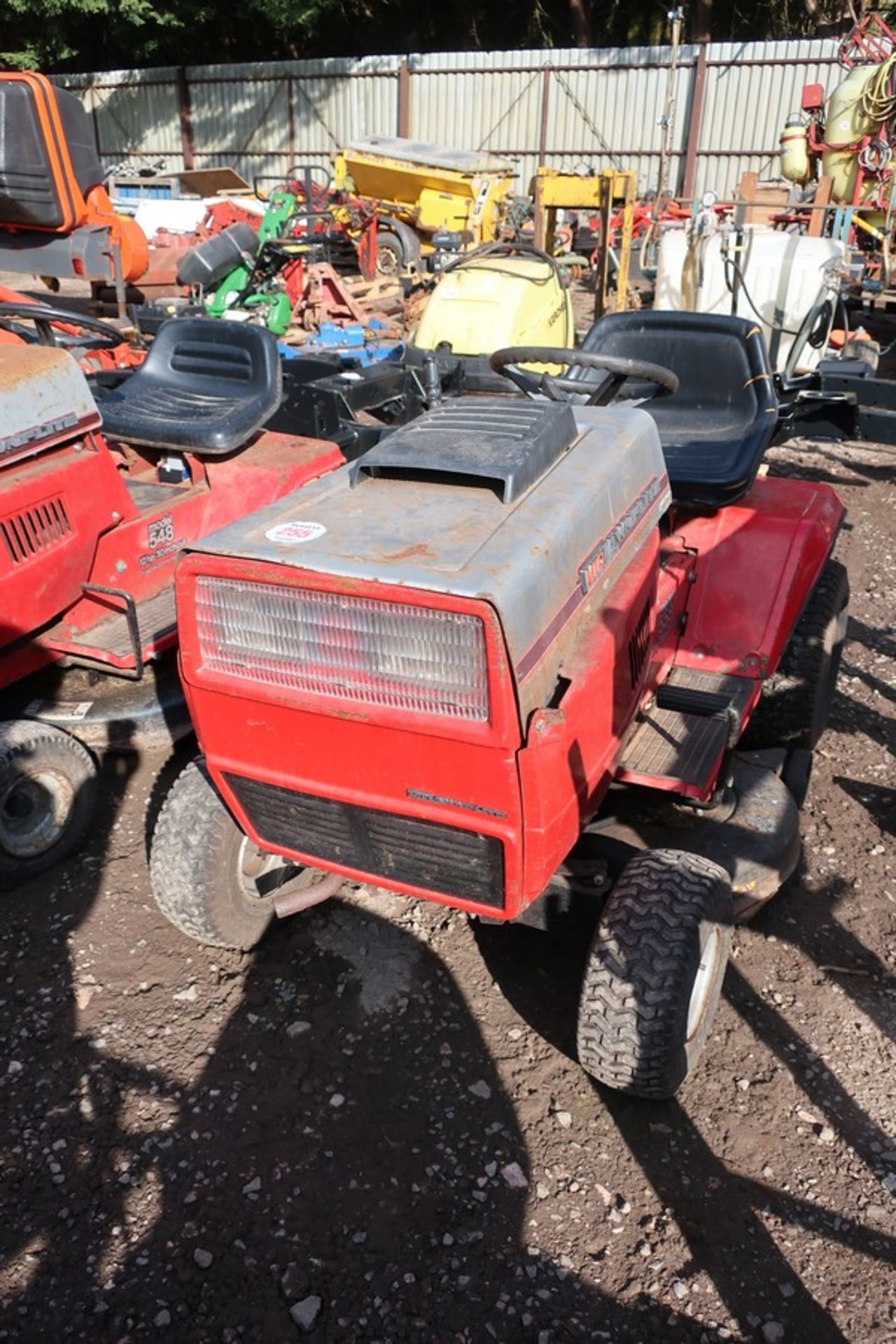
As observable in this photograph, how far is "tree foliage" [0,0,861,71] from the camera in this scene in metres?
19.1

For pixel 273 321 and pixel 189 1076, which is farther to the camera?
pixel 273 321

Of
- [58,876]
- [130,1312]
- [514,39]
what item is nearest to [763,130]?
[514,39]

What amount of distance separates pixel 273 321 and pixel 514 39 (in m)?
17.1

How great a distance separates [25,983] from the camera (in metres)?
2.75

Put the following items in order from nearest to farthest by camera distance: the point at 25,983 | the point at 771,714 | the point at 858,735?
the point at 25,983
the point at 771,714
the point at 858,735

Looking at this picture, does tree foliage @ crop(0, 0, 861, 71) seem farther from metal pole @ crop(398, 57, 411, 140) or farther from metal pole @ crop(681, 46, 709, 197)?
metal pole @ crop(681, 46, 709, 197)

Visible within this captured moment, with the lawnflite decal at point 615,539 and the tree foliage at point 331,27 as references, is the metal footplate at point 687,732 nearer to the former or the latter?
the lawnflite decal at point 615,539

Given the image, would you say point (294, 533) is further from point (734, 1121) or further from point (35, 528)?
point (734, 1121)

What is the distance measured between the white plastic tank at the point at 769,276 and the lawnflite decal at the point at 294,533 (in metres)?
5.93

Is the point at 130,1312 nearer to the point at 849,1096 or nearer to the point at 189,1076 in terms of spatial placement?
the point at 189,1076

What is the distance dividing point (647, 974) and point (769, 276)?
6806 mm

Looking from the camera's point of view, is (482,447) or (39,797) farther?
(39,797)

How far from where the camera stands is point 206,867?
2535mm

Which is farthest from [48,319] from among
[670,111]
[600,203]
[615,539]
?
[670,111]
